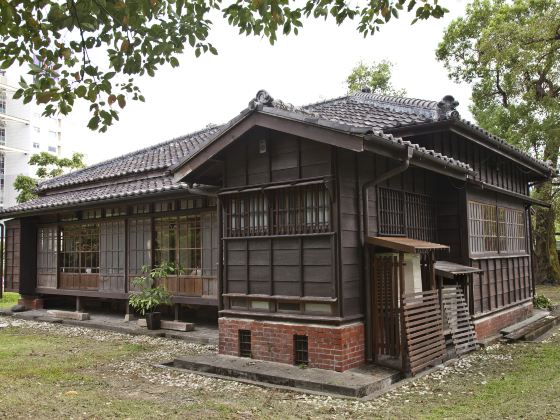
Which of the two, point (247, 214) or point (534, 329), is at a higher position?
point (247, 214)

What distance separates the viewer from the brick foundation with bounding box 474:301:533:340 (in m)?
10.5

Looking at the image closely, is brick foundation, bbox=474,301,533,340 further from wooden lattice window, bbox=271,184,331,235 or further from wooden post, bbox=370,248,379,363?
wooden lattice window, bbox=271,184,331,235

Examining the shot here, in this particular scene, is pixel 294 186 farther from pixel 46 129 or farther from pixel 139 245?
pixel 46 129

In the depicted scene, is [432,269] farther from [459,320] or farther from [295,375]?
[295,375]

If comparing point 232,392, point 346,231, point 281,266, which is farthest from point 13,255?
point 346,231

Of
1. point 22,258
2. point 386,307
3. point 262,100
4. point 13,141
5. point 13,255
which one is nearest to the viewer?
point 386,307

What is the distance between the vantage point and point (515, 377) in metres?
7.66

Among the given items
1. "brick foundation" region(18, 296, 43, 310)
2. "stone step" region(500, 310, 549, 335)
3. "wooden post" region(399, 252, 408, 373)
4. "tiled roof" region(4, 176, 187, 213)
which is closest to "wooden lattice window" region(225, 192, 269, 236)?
"wooden post" region(399, 252, 408, 373)

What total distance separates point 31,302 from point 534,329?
1476cm

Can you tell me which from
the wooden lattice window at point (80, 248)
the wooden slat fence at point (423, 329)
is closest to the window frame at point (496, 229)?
the wooden slat fence at point (423, 329)

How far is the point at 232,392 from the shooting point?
23.5ft

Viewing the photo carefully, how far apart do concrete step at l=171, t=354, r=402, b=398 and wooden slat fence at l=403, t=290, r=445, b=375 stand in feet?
1.50

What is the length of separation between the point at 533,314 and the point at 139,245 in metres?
10.7

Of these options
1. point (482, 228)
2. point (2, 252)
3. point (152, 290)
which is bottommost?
point (152, 290)
